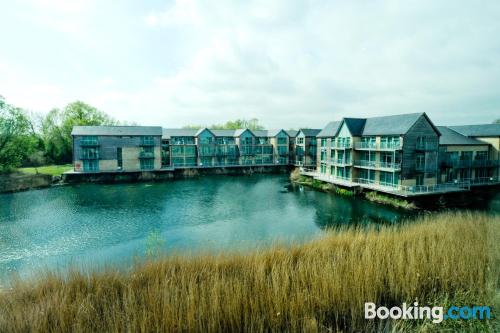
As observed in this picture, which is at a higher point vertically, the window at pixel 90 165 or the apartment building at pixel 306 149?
the apartment building at pixel 306 149

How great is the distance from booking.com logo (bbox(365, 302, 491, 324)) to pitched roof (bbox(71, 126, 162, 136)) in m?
47.0

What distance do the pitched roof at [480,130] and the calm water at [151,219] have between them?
9095 mm

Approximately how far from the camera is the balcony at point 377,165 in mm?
27320

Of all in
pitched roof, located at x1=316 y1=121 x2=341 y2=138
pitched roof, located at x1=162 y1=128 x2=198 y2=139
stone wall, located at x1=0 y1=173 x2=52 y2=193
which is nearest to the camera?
stone wall, located at x1=0 y1=173 x2=52 y2=193

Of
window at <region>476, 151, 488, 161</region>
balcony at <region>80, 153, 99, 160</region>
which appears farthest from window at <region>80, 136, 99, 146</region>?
window at <region>476, 151, 488, 161</region>

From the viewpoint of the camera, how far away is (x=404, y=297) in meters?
6.13

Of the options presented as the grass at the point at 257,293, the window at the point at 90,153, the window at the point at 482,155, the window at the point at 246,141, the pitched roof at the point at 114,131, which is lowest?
the grass at the point at 257,293

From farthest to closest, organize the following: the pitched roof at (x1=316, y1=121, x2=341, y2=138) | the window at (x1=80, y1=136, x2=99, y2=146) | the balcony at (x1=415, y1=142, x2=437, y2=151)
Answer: the window at (x1=80, y1=136, x2=99, y2=146), the pitched roof at (x1=316, y1=121, x2=341, y2=138), the balcony at (x1=415, y1=142, x2=437, y2=151)

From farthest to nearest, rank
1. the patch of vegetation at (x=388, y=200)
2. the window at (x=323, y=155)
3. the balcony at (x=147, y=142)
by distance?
1. the balcony at (x=147, y=142)
2. the window at (x=323, y=155)
3. the patch of vegetation at (x=388, y=200)

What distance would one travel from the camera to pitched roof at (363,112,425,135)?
27498 mm

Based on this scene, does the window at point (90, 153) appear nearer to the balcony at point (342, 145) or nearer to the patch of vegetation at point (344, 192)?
the balcony at point (342, 145)

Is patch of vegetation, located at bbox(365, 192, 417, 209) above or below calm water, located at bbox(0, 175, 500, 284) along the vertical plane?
above

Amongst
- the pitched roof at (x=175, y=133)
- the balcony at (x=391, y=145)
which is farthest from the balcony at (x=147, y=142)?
the balcony at (x=391, y=145)

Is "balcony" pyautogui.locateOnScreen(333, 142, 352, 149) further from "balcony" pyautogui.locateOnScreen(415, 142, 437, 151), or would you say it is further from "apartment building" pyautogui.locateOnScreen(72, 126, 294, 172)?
"apartment building" pyautogui.locateOnScreen(72, 126, 294, 172)
